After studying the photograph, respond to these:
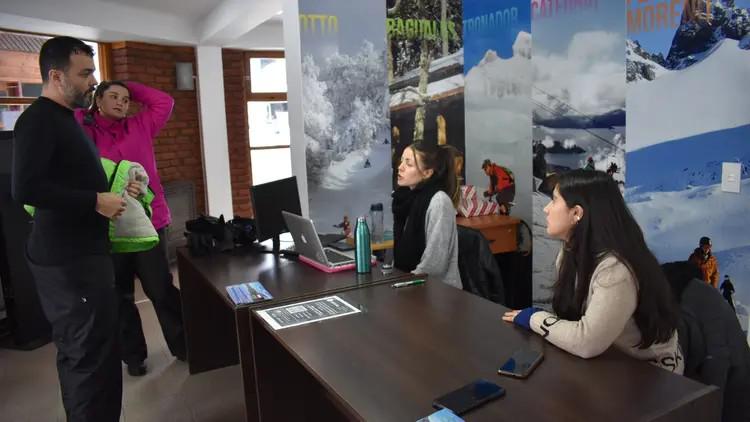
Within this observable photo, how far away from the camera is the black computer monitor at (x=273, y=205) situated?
9.41ft

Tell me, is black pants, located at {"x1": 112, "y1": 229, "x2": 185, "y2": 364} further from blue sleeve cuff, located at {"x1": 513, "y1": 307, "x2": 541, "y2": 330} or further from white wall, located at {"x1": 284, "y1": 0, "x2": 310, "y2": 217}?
blue sleeve cuff, located at {"x1": 513, "y1": 307, "x2": 541, "y2": 330}

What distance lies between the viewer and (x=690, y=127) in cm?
260

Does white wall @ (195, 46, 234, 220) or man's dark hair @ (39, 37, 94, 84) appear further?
white wall @ (195, 46, 234, 220)

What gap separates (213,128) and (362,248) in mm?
4619

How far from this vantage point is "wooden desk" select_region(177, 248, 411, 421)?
2170mm

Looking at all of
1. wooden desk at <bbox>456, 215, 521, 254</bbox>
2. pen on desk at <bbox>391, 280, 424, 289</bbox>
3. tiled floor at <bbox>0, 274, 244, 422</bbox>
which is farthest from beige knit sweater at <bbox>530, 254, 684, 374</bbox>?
wooden desk at <bbox>456, 215, 521, 254</bbox>

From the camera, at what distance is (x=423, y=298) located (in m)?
2.08

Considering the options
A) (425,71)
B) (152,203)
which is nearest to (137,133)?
(152,203)

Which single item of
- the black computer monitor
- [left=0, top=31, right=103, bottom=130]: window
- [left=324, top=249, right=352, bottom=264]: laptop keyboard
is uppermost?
[left=0, top=31, right=103, bottom=130]: window

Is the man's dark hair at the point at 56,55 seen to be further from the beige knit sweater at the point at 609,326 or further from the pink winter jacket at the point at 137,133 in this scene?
the beige knit sweater at the point at 609,326

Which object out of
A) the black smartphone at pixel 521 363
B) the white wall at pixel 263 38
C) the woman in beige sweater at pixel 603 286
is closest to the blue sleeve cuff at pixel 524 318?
the woman in beige sweater at pixel 603 286

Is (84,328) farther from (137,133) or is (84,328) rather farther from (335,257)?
(137,133)

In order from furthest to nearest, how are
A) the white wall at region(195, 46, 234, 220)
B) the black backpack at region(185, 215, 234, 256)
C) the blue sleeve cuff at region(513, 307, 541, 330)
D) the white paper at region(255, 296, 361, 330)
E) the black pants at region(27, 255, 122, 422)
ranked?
the white wall at region(195, 46, 234, 220)
the black backpack at region(185, 215, 234, 256)
the black pants at region(27, 255, 122, 422)
the white paper at region(255, 296, 361, 330)
the blue sleeve cuff at region(513, 307, 541, 330)

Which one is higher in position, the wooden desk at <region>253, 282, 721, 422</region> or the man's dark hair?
the man's dark hair
